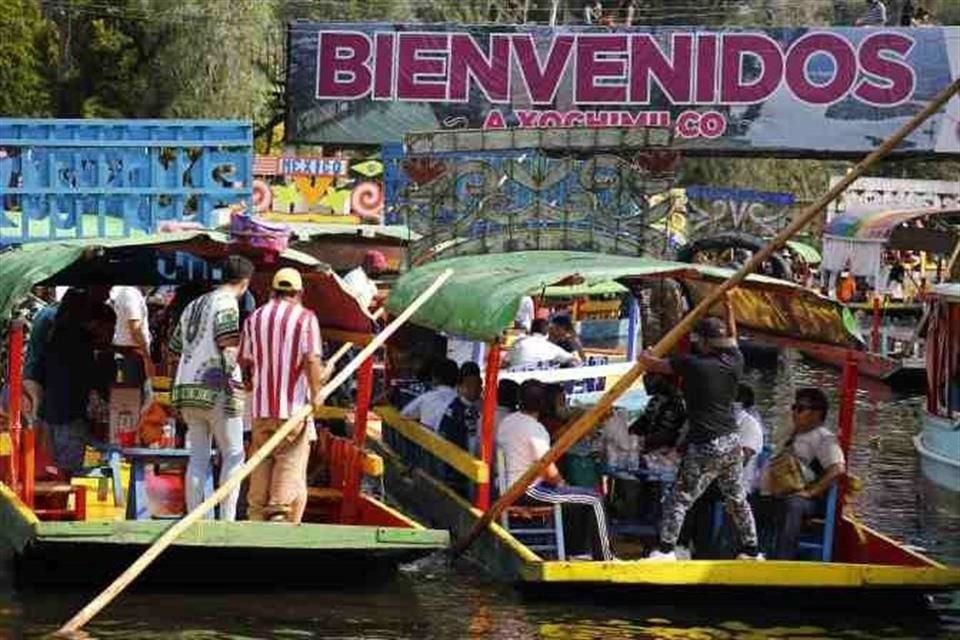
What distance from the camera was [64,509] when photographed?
1334cm

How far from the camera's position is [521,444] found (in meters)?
13.0

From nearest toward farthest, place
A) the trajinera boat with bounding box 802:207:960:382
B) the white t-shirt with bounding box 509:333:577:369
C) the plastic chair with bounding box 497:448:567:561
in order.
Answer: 1. the plastic chair with bounding box 497:448:567:561
2. the white t-shirt with bounding box 509:333:577:369
3. the trajinera boat with bounding box 802:207:960:382

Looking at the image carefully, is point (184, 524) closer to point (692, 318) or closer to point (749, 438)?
point (692, 318)

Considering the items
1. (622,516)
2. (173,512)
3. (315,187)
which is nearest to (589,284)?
(622,516)

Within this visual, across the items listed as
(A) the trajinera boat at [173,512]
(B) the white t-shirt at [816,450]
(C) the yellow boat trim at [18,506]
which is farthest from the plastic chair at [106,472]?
(B) the white t-shirt at [816,450]

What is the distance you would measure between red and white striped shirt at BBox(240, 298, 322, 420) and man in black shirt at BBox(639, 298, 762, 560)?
6.27 ft

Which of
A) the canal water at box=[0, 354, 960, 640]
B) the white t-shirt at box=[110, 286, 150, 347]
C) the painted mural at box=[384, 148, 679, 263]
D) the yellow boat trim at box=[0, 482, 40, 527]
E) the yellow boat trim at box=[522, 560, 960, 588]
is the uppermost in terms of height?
the painted mural at box=[384, 148, 679, 263]

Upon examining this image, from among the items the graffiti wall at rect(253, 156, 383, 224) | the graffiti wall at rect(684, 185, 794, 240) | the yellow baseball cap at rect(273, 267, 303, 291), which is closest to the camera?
the yellow baseball cap at rect(273, 267, 303, 291)

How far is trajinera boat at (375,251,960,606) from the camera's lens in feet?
40.2

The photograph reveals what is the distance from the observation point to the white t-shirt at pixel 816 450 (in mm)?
12891

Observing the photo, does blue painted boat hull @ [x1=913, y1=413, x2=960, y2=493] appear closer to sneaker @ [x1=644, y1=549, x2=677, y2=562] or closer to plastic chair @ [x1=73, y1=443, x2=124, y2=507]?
sneaker @ [x1=644, y1=549, x2=677, y2=562]

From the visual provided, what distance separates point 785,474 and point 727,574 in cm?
94

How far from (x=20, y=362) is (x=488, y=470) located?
284cm

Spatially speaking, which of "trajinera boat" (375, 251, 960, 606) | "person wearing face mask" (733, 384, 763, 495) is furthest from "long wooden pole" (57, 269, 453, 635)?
"person wearing face mask" (733, 384, 763, 495)
